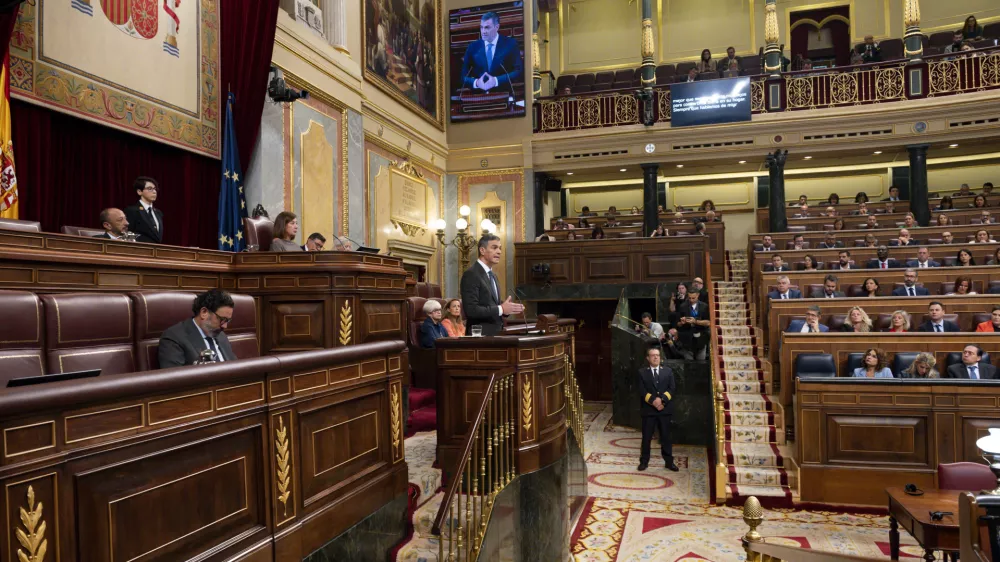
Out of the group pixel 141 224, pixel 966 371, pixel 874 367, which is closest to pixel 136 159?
pixel 141 224

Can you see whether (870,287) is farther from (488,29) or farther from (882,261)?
(488,29)

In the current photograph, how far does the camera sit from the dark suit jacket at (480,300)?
162 inches

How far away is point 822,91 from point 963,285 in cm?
605

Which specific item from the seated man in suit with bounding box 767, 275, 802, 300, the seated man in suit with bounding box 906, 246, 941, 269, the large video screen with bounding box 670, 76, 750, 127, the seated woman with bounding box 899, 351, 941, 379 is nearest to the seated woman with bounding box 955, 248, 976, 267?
the seated man in suit with bounding box 906, 246, 941, 269

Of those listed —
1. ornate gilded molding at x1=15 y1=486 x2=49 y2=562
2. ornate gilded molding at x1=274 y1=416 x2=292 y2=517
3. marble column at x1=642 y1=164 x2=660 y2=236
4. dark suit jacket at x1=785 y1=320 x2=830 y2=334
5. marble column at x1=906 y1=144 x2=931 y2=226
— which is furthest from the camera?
marble column at x1=642 y1=164 x2=660 y2=236

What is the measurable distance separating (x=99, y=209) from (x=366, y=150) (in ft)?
16.1

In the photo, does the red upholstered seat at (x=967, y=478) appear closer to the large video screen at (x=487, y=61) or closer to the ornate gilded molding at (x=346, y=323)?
the ornate gilded molding at (x=346, y=323)

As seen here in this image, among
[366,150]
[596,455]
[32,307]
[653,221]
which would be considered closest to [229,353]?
[32,307]

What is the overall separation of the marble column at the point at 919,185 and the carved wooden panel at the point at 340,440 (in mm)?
12295

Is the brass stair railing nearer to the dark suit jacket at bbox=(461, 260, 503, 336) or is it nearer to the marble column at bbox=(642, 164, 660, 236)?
the dark suit jacket at bbox=(461, 260, 503, 336)

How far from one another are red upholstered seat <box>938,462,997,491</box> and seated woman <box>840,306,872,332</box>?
9.17 ft

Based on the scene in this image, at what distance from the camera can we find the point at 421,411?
17.8 feet

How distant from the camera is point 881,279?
8250mm

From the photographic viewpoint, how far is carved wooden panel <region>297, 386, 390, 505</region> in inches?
100
